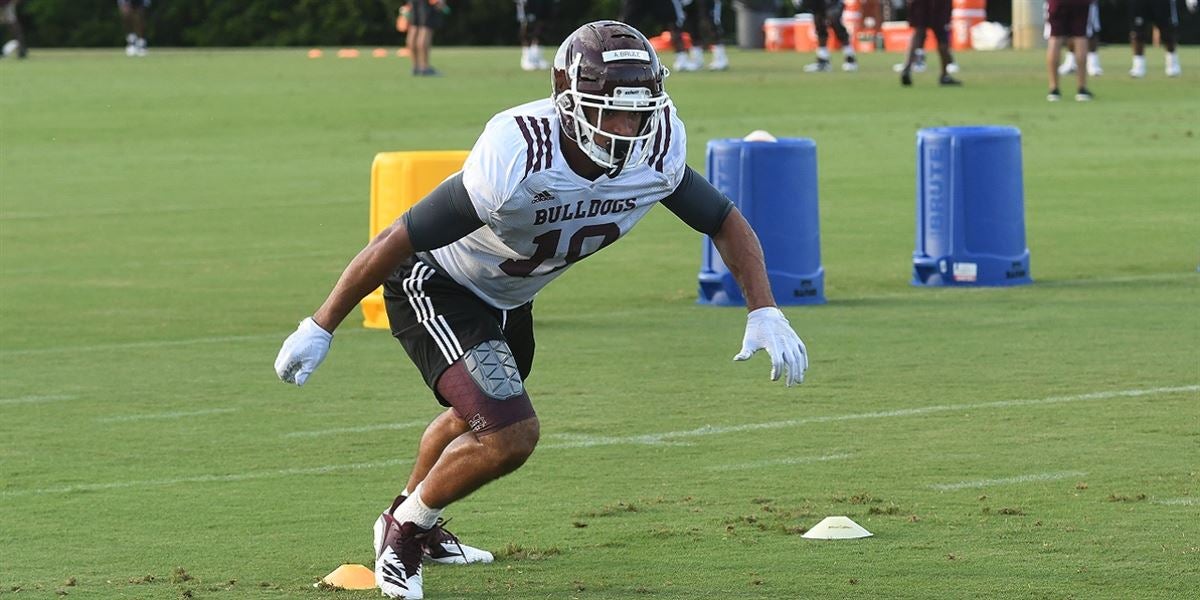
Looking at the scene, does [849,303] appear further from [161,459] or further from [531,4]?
[531,4]

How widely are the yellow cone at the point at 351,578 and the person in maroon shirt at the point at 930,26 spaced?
2067cm

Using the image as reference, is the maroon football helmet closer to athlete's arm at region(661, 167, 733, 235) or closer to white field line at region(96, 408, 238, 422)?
athlete's arm at region(661, 167, 733, 235)

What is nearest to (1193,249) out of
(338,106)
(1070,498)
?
(1070,498)

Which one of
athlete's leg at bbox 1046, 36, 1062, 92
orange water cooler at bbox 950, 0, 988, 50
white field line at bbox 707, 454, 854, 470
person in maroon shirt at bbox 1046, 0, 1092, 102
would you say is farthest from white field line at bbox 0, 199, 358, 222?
orange water cooler at bbox 950, 0, 988, 50

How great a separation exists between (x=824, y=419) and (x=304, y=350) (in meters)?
3.45

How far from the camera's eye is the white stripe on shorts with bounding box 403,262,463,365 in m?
6.38

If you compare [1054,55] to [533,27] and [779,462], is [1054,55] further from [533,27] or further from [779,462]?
[779,462]

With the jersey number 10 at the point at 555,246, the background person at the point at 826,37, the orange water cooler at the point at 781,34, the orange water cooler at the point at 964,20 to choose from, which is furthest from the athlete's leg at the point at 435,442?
the orange water cooler at the point at 781,34

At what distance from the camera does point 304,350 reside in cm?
619

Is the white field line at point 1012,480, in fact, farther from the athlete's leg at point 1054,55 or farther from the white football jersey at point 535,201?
the athlete's leg at point 1054,55

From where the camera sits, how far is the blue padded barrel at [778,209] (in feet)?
40.7

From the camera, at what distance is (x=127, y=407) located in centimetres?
962

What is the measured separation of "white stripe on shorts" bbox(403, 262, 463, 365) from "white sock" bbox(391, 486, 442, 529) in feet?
1.39

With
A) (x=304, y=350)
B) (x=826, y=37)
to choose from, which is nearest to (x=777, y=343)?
(x=304, y=350)
